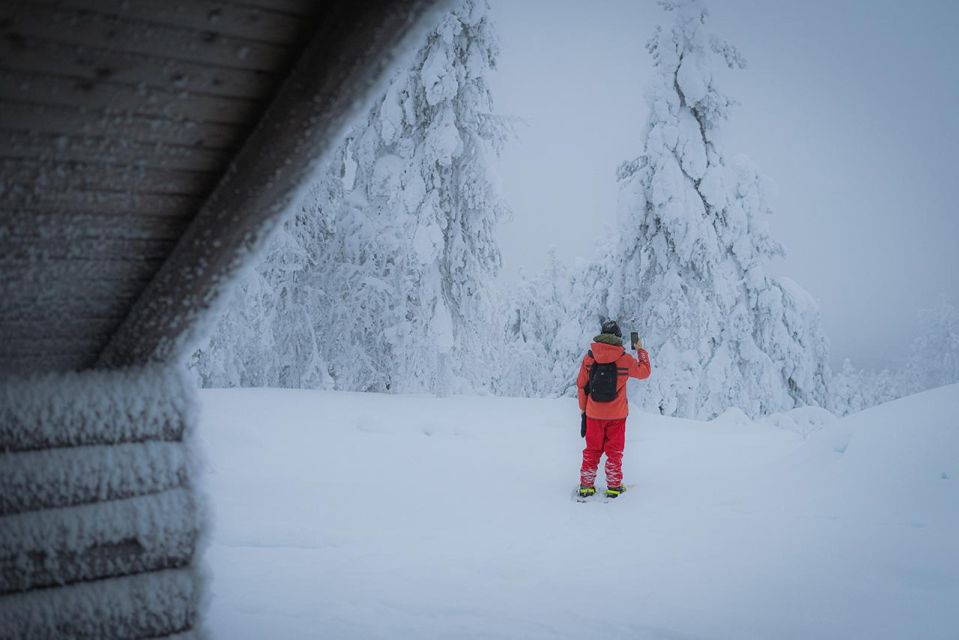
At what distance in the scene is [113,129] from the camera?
156cm

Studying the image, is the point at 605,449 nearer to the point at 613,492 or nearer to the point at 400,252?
the point at 613,492

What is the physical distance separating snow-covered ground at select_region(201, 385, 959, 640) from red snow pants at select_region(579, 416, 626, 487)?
33cm

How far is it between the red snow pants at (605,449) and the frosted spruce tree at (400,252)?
6686 millimetres

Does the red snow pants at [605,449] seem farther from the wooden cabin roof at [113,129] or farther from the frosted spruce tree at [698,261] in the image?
the frosted spruce tree at [698,261]

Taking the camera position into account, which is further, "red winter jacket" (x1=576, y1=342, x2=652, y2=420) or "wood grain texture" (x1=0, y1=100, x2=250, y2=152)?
"red winter jacket" (x1=576, y1=342, x2=652, y2=420)

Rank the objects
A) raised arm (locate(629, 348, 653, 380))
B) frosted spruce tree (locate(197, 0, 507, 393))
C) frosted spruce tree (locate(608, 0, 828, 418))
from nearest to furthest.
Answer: raised arm (locate(629, 348, 653, 380)) < frosted spruce tree (locate(197, 0, 507, 393)) < frosted spruce tree (locate(608, 0, 828, 418))

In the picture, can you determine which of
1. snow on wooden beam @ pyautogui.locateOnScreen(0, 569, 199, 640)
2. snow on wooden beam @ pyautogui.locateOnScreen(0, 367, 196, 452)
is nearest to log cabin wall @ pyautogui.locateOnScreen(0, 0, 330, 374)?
snow on wooden beam @ pyautogui.locateOnScreen(0, 367, 196, 452)

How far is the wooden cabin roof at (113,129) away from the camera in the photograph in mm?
1342

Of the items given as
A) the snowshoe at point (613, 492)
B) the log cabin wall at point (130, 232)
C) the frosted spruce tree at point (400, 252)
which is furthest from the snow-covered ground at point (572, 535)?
the frosted spruce tree at point (400, 252)

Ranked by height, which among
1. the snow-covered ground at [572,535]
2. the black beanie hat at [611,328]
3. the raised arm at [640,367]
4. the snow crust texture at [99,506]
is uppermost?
the black beanie hat at [611,328]

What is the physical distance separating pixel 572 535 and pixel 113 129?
4.69 metres

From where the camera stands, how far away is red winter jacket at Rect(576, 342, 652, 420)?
6164 millimetres

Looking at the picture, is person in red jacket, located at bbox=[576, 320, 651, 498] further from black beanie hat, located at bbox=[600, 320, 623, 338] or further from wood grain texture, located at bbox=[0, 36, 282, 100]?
wood grain texture, located at bbox=[0, 36, 282, 100]

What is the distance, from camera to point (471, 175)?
1256 centimetres
